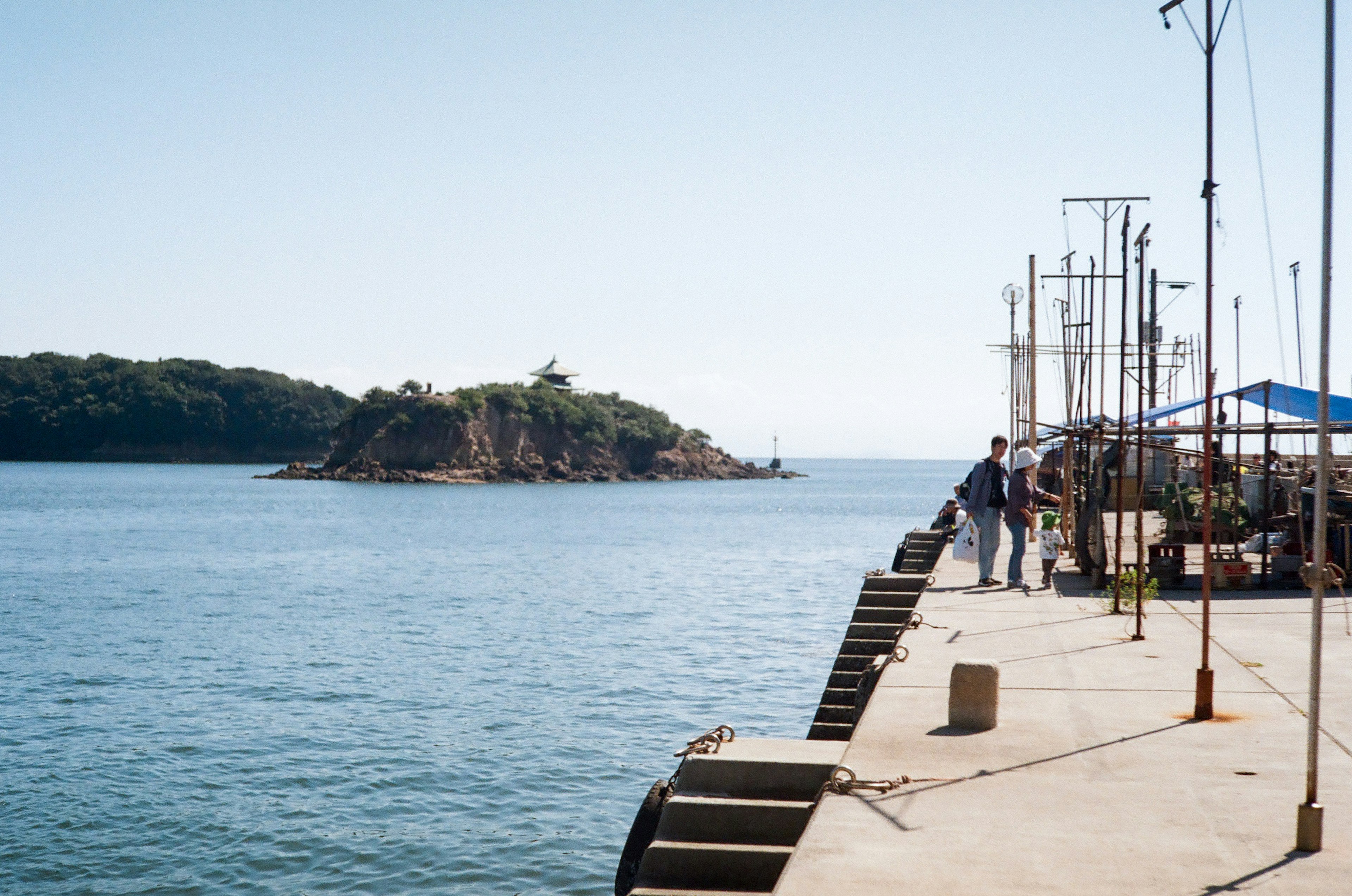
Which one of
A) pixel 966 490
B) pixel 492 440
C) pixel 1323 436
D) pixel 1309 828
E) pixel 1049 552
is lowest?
pixel 1309 828

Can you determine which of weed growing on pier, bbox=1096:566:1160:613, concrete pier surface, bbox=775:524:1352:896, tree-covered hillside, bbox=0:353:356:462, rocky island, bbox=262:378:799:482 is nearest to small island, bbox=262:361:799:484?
rocky island, bbox=262:378:799:482

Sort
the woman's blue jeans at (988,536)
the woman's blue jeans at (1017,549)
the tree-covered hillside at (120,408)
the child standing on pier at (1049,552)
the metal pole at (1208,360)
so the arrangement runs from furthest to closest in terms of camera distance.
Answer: the tree-covered hillside at (120,408) < the child standing on pier at (1049,552) < the woman's blue jeans at (988,536) < the woman's blue jeans at (1017,549) < the metal pole at (1208,360)

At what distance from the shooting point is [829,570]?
147 feet

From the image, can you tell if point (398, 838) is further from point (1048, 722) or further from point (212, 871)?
point (1048, 722)

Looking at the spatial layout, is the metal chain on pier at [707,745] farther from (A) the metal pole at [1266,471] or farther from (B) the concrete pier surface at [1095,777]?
(A) the metal pole at [1266,471]

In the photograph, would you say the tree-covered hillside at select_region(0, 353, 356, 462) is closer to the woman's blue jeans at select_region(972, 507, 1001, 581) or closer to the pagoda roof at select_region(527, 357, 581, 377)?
the pagoda roof at select_region(527, 357, 581, 377)

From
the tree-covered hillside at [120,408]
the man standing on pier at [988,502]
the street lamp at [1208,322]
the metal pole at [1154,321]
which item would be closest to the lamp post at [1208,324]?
the street lamp at [1208,322]

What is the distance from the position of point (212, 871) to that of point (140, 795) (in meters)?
2.92

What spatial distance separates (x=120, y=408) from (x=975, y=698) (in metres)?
197

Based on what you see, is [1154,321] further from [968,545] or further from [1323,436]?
[1323,436]

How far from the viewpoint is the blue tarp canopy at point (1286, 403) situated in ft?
54.3

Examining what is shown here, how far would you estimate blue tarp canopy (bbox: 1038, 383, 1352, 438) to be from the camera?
54.3 ft

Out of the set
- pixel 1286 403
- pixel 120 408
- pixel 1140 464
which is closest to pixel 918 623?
pixel 1140 464

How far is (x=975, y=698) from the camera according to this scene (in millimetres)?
8516
